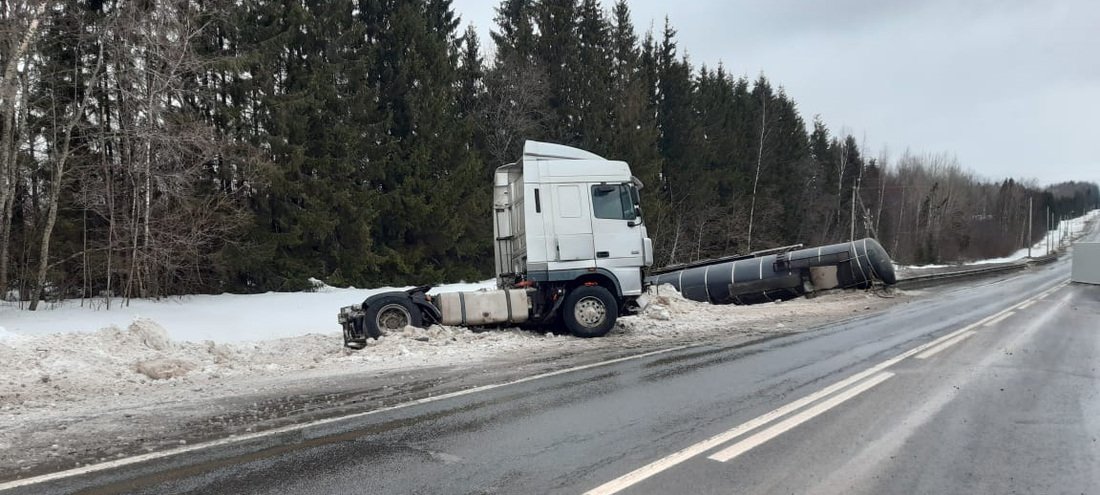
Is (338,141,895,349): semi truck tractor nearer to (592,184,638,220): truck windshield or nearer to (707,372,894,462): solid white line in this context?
(592,184,638,220): truck windshield

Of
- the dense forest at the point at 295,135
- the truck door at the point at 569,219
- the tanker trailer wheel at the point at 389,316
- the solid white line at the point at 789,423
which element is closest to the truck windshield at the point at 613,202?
the truck door at the point at 569,219

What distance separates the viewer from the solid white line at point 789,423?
4855mm

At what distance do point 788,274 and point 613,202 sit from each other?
10.6 m

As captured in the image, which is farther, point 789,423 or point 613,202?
point 613,202

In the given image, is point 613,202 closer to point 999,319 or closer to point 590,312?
point 590,312

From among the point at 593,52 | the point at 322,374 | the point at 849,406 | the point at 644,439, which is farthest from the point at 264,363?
the point at 593,52

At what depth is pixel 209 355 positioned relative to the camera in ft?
31.4

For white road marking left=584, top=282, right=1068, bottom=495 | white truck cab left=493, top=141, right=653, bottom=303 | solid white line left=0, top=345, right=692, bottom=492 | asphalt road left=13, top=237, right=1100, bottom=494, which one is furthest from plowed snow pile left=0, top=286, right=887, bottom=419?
white road marking left=584, top=282, right=1068, bottom=495

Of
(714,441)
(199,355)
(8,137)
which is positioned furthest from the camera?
(8,137)

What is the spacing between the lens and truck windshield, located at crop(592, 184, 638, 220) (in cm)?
1220

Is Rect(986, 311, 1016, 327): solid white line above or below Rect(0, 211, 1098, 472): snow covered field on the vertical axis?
below

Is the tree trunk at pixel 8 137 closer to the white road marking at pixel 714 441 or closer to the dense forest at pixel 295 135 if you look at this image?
the dense forest at pixel 295 135

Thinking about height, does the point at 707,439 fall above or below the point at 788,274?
below

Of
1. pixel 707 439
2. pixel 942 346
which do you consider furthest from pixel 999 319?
pixel 707 439
